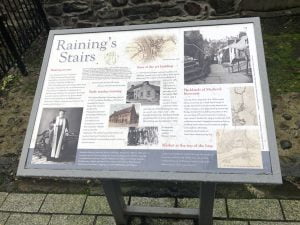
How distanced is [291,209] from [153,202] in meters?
1.24

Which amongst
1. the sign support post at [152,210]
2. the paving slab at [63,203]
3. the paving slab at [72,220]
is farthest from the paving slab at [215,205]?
the paving slab at [63,203]

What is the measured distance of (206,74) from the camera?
85.7 inches

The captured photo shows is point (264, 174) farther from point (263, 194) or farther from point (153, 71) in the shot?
point (263, 194)

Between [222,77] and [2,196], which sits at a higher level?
[222,77]

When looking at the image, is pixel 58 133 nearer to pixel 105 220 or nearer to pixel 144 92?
pixel 144 92

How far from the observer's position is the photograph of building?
2127mm

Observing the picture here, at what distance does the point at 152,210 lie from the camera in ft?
9.58

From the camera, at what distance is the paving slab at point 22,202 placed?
3.29 m

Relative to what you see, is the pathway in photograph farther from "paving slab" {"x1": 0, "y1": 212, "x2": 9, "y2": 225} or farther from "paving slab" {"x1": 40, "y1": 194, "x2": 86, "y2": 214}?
"paving slab" {"x1": 0, "y1": 212, "x2": 9, "y2": 225}

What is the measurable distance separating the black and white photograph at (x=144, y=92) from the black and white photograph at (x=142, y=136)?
0.18 metres

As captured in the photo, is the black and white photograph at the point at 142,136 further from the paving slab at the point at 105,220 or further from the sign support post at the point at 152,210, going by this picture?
the paving slab at the point at 105,220

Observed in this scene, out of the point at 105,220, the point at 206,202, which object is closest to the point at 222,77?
the point at 206,202

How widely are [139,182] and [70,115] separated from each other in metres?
1.43

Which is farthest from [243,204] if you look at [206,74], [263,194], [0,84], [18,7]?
[18,7]
